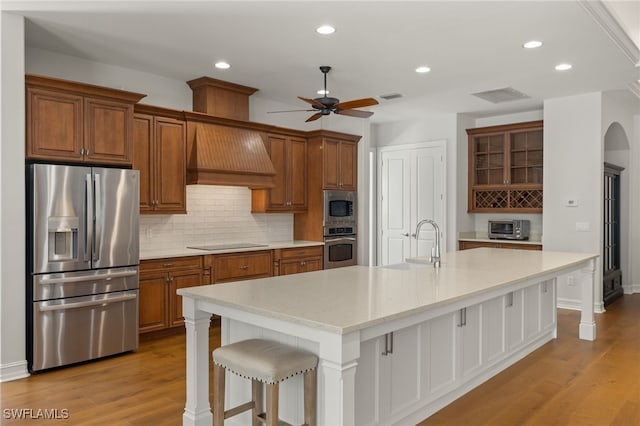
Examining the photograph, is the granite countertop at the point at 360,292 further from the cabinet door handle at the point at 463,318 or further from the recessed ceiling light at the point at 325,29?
the recessed ceiling light at the point at 325,29

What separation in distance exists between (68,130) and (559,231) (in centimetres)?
574

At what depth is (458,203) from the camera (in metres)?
7.50

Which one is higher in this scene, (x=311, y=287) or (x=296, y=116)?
(x=296, y=116)

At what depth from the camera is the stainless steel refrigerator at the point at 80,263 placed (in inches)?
148

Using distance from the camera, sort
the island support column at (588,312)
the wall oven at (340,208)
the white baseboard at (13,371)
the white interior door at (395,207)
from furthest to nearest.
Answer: the white interior door at (395,207)
the wall oven at (340,208)
the island support column at (588,312)
the white baseboard at (13,371)

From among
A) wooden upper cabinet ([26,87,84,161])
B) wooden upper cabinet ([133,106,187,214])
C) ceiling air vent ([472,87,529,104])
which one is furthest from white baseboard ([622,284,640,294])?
wooden upper cabinet ([26,87,84,161])

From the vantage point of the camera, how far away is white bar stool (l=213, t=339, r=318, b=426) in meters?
2.13

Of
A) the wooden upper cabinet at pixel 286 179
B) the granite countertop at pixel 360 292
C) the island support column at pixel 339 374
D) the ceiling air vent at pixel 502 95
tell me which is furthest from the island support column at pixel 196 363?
the ceiling air vent at pixel 502 95

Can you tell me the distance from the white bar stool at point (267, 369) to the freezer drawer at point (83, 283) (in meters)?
2.11

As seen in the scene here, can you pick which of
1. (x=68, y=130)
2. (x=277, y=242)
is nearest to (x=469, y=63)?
(x=277, y=242)

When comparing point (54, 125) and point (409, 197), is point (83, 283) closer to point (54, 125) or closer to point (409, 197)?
point (54, 125)

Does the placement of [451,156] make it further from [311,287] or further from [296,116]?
[311,287]

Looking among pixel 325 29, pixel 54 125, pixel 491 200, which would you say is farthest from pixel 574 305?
pixel 54 125

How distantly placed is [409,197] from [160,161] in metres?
4.45
